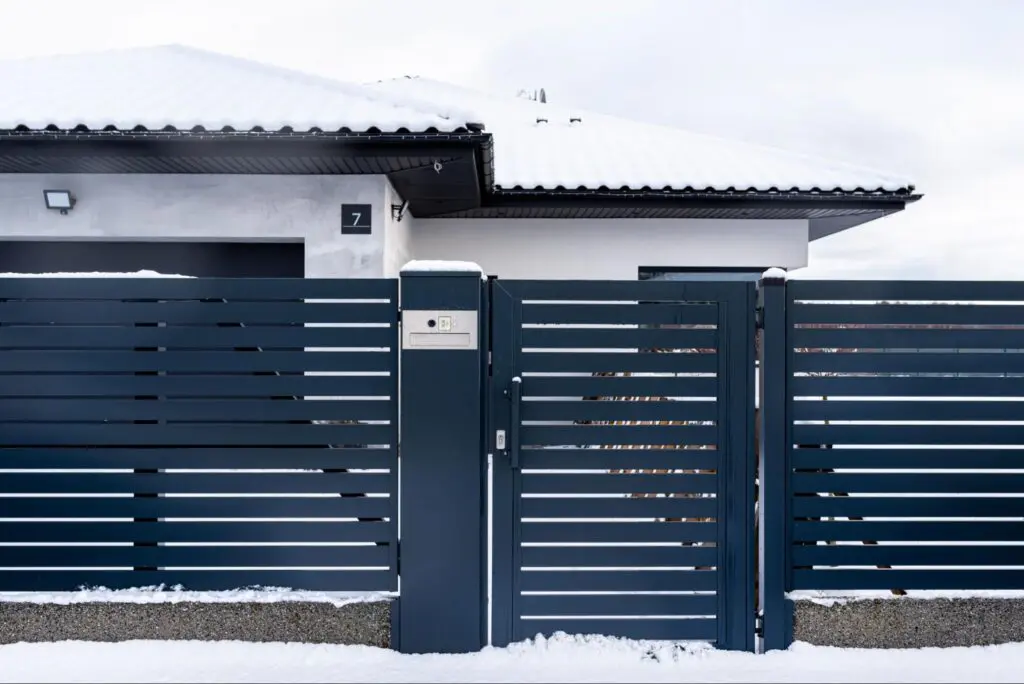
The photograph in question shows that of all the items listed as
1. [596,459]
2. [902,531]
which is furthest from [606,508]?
[902,531]

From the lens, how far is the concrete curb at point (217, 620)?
9.73 feet

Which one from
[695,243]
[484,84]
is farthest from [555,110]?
[695,243]

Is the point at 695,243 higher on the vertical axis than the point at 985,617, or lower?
higher

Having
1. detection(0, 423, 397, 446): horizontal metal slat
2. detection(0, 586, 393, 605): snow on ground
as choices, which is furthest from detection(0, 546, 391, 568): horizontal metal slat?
detection(0, 423, 397, 446): horizontal metal slat

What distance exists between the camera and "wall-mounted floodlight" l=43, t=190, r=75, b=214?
555cm

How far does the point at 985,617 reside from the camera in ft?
10.1

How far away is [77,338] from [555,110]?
30.1ft

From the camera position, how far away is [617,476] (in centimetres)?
297

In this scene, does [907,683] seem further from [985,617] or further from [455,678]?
[455,678]

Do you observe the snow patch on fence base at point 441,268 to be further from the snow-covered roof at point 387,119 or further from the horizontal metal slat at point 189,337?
the snow-covered roof at point 387,119

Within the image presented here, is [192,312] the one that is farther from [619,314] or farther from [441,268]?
[619,314]

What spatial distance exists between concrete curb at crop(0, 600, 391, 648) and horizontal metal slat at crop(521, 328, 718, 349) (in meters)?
1.49

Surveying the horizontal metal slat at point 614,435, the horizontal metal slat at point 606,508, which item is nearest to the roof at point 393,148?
the horizontal metal slat at point 614,435

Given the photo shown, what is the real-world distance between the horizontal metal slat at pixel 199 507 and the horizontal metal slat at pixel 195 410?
0.39m
